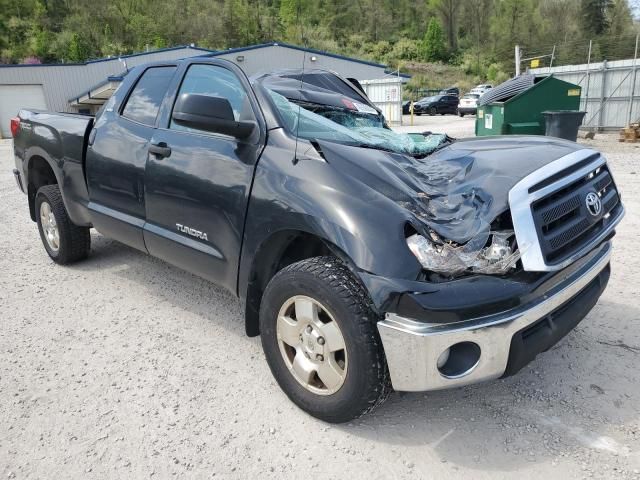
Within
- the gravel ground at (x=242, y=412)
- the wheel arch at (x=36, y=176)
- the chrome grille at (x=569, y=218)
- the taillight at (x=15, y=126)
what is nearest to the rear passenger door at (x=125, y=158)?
the gravel ground at (x=242, y=412)

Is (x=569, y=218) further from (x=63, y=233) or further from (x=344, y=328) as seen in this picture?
(x=63, y=233)

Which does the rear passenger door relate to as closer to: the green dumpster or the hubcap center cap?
the hubcap center cap

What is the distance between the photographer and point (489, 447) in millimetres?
2475

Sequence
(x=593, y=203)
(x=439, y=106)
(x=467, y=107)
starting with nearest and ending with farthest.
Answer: (x=593, y=203)
(x=467, y=107)
(x=439, y=106)

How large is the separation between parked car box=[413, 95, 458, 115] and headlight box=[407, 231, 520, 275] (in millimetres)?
35965

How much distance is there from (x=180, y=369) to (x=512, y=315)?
199cm

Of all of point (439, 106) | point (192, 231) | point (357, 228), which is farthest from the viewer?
point (439, 106)

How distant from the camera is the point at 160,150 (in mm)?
3428

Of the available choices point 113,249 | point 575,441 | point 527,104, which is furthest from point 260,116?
point 527,104

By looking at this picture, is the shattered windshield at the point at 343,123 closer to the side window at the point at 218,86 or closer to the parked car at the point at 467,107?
the side window at the point at 218,86


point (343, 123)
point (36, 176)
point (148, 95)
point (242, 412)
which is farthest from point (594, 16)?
point (242, 412)

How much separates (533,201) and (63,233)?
13.5 feet

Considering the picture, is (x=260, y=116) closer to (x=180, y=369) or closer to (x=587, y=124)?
(x=180, y=369)

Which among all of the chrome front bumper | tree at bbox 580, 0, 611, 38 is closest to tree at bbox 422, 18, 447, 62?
tree at bbox 580, 0, 611, 38
